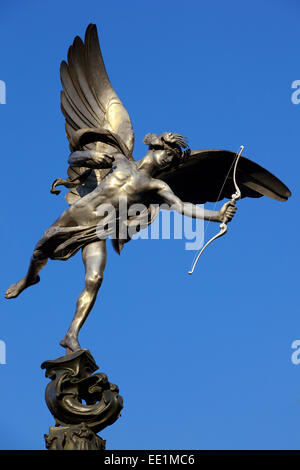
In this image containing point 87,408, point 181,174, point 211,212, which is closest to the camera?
point 87,408

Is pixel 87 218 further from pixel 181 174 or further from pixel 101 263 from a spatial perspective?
pixel 181 174

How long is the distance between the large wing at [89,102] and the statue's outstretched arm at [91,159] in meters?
0.49

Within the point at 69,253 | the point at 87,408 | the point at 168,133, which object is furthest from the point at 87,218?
the point at 87,408

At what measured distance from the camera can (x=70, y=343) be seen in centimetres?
1344

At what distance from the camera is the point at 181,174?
15.4 metres

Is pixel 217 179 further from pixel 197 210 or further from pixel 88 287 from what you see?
pixel 88 287

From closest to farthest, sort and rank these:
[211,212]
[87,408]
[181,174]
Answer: [87,408] → [211,212] → [181,174]

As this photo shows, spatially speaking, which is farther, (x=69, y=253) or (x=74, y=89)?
(x=74, y=89)

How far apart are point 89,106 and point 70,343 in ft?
14.4

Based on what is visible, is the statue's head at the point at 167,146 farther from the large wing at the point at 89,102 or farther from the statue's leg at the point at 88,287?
the statue's leg at the point at 88,287

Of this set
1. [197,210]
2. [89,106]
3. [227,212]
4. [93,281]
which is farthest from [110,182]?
[89,106]

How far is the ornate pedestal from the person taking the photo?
12.7m

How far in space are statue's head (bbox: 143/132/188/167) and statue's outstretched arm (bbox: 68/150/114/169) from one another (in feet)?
2.47

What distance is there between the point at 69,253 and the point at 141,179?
1.55m
